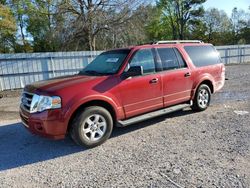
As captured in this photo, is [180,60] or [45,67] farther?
[45,67]

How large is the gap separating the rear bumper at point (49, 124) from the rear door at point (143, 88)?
1.33 m

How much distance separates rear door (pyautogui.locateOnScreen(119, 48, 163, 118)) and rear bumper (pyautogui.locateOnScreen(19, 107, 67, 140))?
133cm

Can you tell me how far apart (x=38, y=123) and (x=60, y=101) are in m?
0.57

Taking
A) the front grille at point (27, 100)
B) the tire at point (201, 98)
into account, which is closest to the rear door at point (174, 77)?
the tire at point (201, 98)

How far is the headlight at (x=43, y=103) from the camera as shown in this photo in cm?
391

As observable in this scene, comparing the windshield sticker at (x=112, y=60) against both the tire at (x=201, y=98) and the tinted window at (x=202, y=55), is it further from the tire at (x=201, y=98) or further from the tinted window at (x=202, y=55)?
the tire at (x=201, y=98)

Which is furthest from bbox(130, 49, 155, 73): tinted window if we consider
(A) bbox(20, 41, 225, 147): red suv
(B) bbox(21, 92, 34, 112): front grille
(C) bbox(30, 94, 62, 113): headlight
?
(B) bbox(21, 92, 34, 112): front grille

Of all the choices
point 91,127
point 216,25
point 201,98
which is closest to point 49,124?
point 91,127

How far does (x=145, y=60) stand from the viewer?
16.6 ft

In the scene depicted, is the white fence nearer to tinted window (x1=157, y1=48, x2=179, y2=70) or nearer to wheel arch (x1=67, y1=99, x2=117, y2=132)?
tinted window (x1=157, y1=48, x2=179, y2=70)

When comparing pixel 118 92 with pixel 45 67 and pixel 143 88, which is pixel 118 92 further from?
pixel 45 67

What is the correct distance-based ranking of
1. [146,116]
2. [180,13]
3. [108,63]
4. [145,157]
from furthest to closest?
[180,13] < [108,63] < [146,116] < [145,157]

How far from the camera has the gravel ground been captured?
10.3ft

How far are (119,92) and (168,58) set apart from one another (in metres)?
1.68
